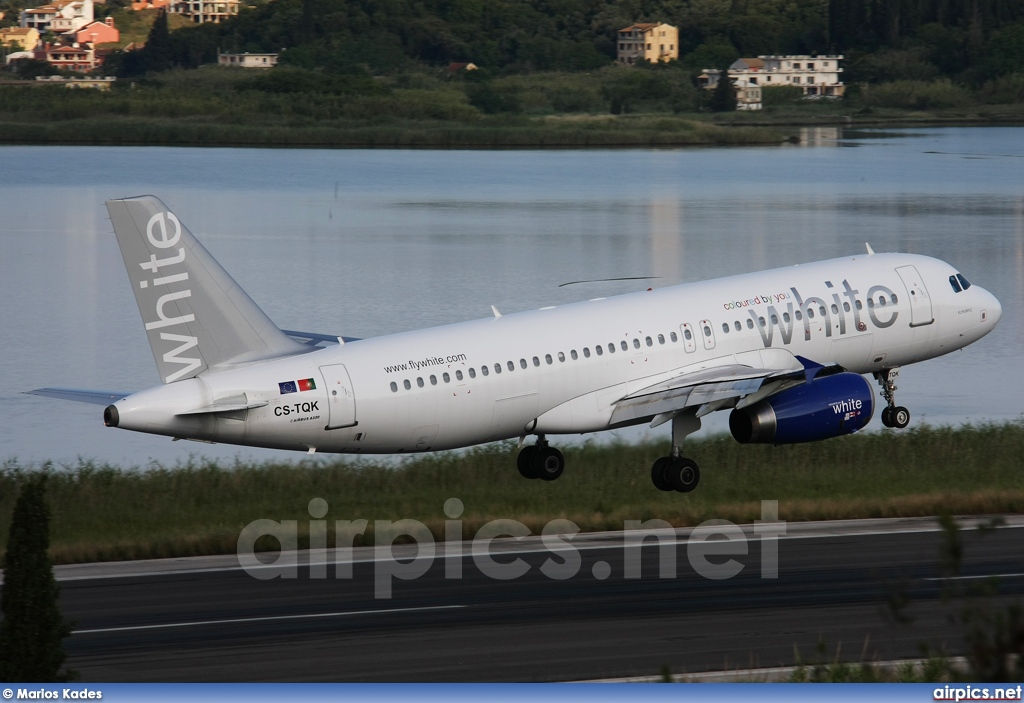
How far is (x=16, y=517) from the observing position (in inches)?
726

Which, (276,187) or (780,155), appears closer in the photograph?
(276,187)

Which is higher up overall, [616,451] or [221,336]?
[221,336]

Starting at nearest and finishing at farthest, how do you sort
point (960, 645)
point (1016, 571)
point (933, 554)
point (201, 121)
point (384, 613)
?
point (960, 645)
point (384, 613)
point (1016, 571)
point (933, 554)
point (201, 121)

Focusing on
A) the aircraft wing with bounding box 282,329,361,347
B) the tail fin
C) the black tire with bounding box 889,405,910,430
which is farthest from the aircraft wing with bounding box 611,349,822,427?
the tail fin

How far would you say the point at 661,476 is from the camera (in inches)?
1506

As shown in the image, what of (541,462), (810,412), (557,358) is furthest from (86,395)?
(810,412)

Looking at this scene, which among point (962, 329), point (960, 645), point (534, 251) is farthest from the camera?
point (534, 251)

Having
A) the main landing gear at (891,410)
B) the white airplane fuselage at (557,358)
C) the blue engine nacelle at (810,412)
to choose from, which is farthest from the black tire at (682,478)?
the main landing gear at (891,410)

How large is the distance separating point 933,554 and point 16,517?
20549 millimetres

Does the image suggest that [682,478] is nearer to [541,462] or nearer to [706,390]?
[706,390]

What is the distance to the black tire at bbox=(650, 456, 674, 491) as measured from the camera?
38.2m

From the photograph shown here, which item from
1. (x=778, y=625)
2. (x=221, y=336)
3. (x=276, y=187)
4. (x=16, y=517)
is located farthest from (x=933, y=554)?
(x=276, y=187)

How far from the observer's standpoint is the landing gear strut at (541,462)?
1566 inches

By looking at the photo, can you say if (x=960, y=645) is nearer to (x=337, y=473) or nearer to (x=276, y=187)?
(x=337, y=473)
